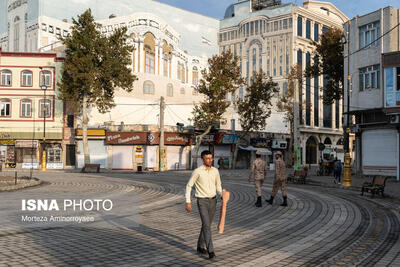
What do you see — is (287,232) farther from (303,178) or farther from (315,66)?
(315,66)

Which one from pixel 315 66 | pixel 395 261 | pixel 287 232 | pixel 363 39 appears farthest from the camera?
pixel 315 66

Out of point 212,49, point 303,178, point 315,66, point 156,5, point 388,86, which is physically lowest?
point 303,178

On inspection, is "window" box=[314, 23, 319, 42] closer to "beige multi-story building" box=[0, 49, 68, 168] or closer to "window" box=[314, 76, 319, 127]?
"window" box=[314, 76, 319, 127]

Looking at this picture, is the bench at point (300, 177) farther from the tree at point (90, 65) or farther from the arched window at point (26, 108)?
the arched window at point (26, 108)

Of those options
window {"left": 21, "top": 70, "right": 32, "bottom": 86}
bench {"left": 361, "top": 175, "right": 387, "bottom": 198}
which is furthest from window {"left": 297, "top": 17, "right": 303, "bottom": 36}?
bench {"left": 361, "top": 175, "right": 387, "bottom": 198}

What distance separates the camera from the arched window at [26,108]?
40500 millimetres

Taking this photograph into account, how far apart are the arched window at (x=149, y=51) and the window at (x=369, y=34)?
32.1 meters

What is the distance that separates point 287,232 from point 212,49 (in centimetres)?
6974

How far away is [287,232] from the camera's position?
8008mm

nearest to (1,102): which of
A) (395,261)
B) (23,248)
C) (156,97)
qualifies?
(156,97)

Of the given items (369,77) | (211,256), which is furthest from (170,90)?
(211,256)

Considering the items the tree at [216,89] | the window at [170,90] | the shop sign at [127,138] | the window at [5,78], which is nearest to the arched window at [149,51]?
the window at [170,90]

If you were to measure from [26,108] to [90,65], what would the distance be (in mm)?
10691

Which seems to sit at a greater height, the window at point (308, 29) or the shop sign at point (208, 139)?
the window at point (308, 29)
